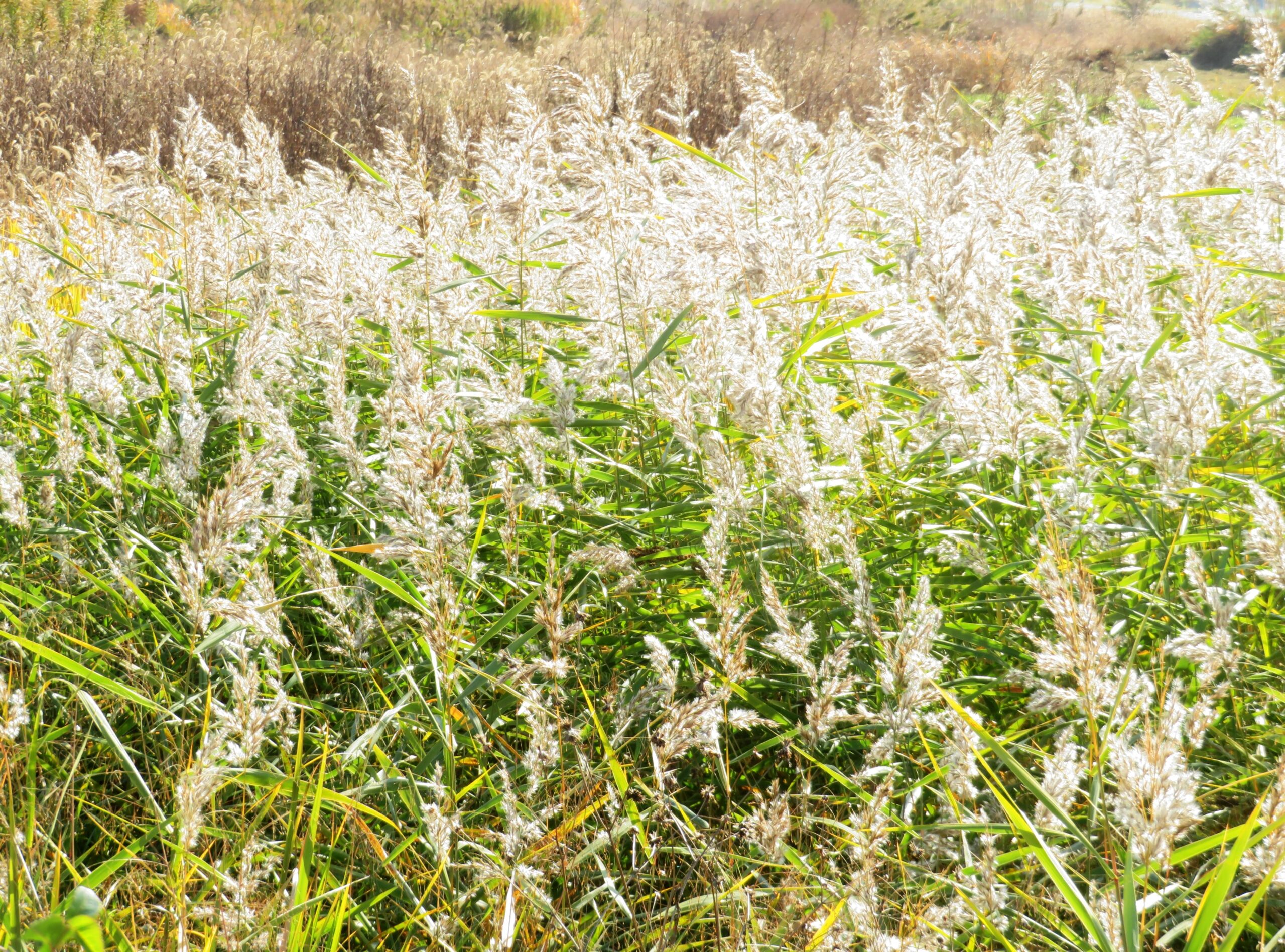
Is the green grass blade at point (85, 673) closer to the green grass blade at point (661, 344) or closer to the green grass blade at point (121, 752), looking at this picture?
the green grass blade at point (121, 752)

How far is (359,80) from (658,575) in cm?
907

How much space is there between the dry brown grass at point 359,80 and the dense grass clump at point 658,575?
356cm

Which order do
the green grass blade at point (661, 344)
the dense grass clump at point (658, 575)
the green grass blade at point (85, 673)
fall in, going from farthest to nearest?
the green grass blade at point (661, 344)
the green grass blade at point (85, 673)
the dense grass clump at point (658, 575)

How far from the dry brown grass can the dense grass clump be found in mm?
3556

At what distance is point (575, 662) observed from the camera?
1.85 m

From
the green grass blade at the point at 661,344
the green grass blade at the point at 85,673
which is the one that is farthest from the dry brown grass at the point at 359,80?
the green grass blade at the point at 85,673

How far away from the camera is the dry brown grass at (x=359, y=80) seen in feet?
26.8

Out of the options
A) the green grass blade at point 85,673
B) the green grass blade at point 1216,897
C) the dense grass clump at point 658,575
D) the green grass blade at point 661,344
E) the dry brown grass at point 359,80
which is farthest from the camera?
the dry brown grass at point 359,80

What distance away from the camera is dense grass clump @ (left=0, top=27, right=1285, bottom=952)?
128cm

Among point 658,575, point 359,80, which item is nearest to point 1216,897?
point 658,575

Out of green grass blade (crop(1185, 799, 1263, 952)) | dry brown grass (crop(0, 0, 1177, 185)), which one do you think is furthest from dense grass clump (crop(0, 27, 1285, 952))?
dry brown grass (crop(0, 0, 1177, 185))

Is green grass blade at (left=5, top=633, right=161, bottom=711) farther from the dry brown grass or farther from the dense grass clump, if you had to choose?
the dry brown grass

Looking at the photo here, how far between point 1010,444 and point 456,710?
1.12 metres

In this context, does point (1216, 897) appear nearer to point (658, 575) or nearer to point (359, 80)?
point (658, 575)
